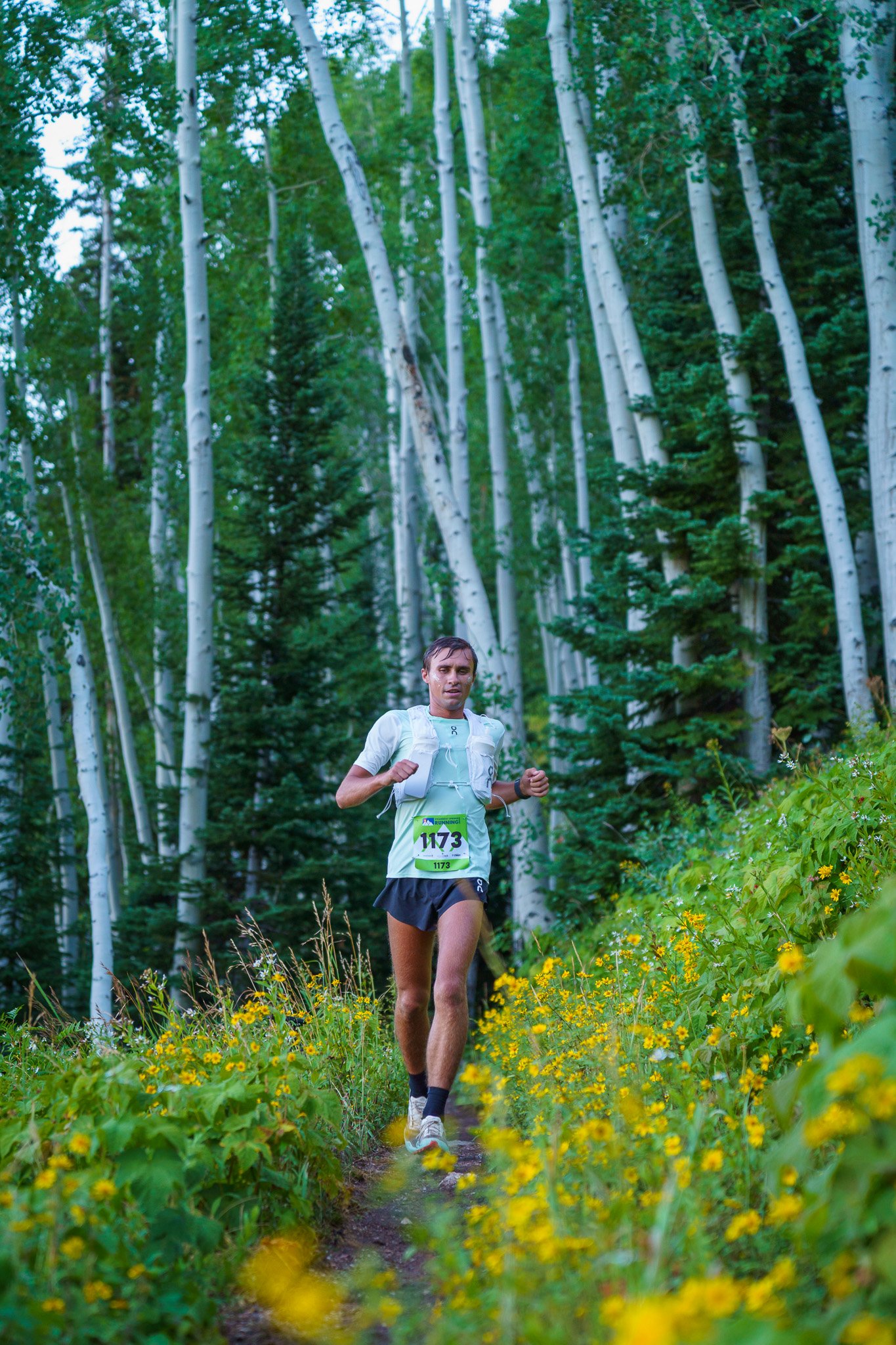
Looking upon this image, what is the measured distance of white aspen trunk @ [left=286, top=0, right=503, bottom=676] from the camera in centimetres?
927

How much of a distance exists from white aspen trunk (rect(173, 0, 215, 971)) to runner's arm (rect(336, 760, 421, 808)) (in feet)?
22.2

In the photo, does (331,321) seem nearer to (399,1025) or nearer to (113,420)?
(113,420)

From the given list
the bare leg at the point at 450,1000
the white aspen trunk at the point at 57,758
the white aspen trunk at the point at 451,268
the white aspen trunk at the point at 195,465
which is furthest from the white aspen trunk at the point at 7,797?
the bare leg at the point at 450,1000

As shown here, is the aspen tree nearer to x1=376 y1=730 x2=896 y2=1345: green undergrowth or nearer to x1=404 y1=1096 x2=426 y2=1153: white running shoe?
x1=404 y1=1096 x2=426 y2=1153: white running shoe

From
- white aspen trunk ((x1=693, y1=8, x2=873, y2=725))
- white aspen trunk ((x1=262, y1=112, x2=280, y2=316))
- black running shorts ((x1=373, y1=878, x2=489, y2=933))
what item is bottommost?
black running shorts ((x1=373, y1=878, x2=489, y2=933))

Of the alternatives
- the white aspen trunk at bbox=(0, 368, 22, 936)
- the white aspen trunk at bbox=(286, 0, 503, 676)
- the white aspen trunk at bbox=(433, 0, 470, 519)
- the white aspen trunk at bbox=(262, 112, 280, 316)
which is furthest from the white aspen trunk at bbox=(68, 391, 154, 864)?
the white aspen trunk at bbox=(286, 0, 503, 676)

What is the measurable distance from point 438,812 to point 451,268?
32.7ft

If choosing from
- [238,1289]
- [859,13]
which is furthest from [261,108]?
[238,1289]

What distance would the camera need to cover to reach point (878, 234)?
872 cm

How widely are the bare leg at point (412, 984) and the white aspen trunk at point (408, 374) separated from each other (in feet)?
16.6

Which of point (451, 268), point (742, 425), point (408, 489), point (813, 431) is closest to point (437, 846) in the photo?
point (813, 431)

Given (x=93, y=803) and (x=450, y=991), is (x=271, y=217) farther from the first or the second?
(x=450, y=991)

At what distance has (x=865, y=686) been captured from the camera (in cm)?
847

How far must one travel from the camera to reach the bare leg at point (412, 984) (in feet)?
14.1
